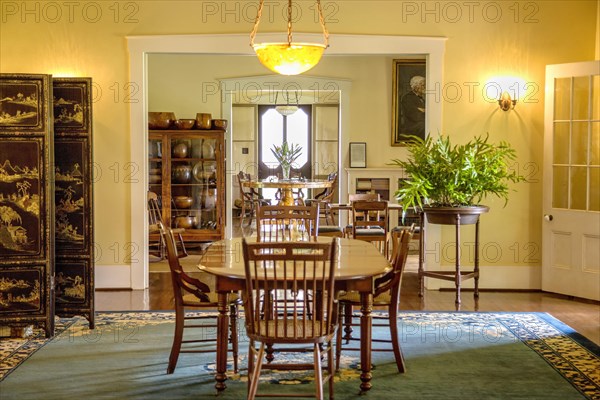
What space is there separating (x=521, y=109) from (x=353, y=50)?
70.8 inches

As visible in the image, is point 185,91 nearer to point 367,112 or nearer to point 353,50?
point 367,112

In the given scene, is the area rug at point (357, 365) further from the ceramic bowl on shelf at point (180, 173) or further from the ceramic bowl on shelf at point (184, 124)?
the ceramic bowl on shelf at point (184, 124)

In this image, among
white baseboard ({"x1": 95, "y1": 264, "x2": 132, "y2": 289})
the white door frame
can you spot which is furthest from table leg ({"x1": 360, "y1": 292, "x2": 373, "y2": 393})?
white baseboard ({"x1": 95, "y1": 264, "x2": 132, "y2": 289})

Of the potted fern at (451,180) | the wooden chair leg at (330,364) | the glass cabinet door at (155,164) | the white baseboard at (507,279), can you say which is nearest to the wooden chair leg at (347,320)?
the wooden chair leg at (330,364)

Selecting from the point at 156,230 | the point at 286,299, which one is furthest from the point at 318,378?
the point at 156,230

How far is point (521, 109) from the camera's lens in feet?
27.0

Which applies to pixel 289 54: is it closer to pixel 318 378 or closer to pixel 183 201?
pixel 318 378

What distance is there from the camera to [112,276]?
830 centimetres

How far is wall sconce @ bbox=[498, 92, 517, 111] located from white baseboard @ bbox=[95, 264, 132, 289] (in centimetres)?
411

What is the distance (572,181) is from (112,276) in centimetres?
467

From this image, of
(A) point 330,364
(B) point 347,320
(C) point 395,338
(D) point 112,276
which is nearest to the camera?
(A) point 330,364

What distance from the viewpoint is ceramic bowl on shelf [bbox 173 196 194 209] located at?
37.1 feet

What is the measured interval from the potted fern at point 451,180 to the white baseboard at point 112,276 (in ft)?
9.38

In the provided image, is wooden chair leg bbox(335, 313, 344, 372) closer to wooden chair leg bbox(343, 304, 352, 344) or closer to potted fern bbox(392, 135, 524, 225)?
wooden chair leg bbox(343, 304, 352, 344)
